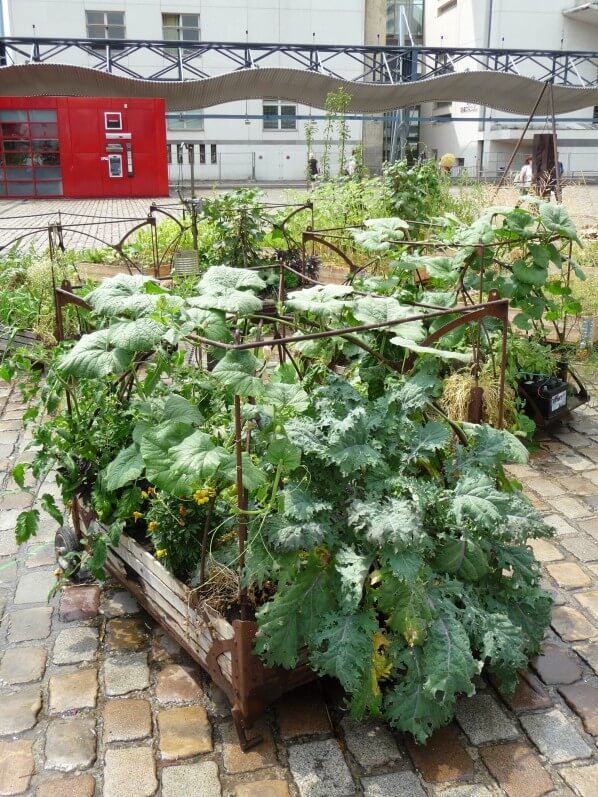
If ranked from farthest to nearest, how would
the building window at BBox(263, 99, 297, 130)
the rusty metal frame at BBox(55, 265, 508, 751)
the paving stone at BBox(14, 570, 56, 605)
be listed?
the building window at BBox(263, 99, 297, 130)
the paving stone at BBox(14, 570, 56, 605)
the rusty metal frame at BBox(55, 265, 508, 751)

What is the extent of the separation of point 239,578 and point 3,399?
4031mm

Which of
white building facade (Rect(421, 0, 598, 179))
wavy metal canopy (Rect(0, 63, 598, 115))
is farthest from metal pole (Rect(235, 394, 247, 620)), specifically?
white building facade (Rect(421, 0, 598, 179))

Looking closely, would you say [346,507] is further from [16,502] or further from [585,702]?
[16,502]

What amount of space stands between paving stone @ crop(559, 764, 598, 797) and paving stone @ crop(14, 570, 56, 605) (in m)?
2.13

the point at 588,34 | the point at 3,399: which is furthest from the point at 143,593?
the point at 588,34

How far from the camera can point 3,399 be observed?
19.7ft

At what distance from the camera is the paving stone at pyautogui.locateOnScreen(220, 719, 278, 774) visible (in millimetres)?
2463

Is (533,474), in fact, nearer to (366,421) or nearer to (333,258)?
(366,421)

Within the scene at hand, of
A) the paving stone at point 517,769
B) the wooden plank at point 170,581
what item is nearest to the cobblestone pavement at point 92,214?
the wooden plank at point 170,581

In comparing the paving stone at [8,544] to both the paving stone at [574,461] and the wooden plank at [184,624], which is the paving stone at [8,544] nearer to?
the wooden plank at [184,624]

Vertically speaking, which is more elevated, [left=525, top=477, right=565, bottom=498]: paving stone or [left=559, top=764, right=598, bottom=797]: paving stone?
[left=525, top=477, right=565, bottom=498]: paving stone

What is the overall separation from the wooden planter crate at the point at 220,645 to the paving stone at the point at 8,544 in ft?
3.46

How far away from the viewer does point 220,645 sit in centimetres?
254

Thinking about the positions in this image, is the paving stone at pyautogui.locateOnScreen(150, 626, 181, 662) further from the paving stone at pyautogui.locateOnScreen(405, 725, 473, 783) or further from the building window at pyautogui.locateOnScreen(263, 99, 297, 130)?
the building window at pyautogui.locateOnScreen(263, 99, 297, 130)
